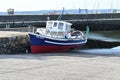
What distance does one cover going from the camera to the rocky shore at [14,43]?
1192 inches

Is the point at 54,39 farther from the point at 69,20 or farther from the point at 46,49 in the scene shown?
the point at 69,20

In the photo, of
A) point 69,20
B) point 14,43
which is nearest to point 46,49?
point 14,43

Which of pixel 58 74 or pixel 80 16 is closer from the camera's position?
pixel 58 74

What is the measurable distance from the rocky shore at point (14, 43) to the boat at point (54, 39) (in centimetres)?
85

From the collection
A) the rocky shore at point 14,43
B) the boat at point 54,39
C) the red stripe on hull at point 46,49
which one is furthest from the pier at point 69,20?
the red stripe on hull at point 46,49

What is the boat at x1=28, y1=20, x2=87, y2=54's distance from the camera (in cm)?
3152

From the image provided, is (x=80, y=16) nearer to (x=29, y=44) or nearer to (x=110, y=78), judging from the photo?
(x=29, y=44)

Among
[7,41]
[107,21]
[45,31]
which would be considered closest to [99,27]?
[107,21]

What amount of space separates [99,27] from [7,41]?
22.0 m

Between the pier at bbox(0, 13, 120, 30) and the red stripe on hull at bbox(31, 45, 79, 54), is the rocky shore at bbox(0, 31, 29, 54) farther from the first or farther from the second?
the pier at bbox(0, 13, 120, 30)

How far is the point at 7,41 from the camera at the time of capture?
30719 mm

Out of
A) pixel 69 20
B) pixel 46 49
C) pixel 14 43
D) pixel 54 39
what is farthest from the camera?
pixel 69 20

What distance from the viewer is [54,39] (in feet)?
106

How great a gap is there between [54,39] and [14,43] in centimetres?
341
